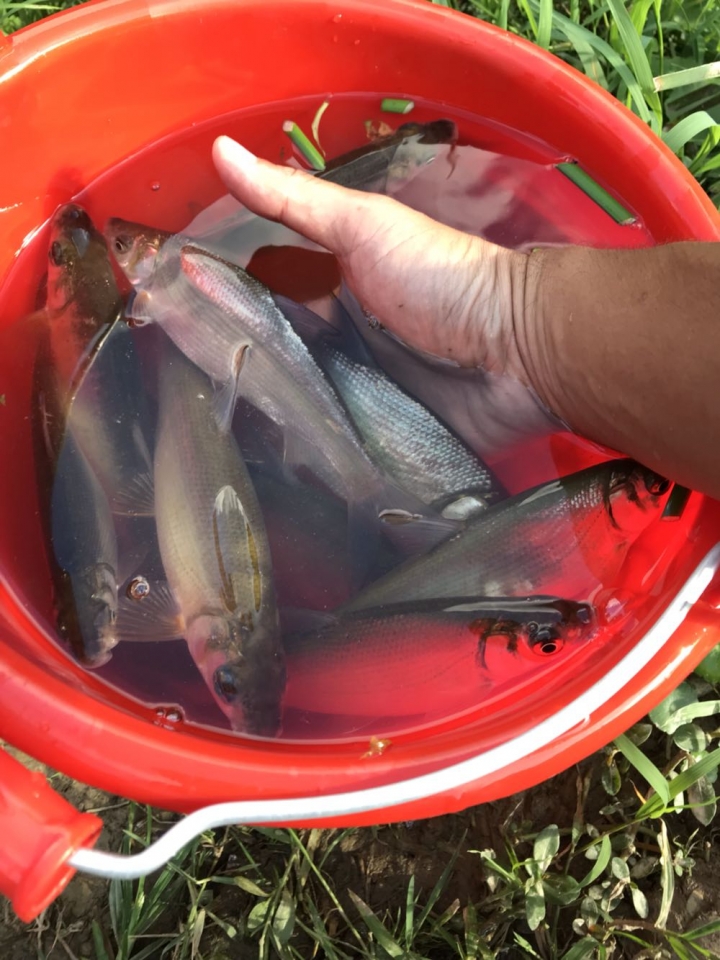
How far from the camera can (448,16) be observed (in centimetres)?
183

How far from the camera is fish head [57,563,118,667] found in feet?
5.36

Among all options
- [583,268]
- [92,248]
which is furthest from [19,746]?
[583,268]

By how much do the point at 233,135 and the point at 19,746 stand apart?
5.82ft

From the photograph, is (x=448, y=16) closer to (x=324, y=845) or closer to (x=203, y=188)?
(x=203, y=188)

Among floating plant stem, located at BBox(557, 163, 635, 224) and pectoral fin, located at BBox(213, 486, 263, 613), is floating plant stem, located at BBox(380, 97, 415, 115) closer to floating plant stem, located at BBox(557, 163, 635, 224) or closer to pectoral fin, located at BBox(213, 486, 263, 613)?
floating plant stem, located at BBox(557, 163, 635, 224)

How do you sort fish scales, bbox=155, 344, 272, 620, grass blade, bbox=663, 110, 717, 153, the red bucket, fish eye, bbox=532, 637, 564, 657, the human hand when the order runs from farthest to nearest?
grass blade, bbox=663, 110, 717, 153 < the human hand < fish scales, bbox=155, 344, 272, 620 < fish eye, bbox=532, 637, 564, 657 < the red bucket

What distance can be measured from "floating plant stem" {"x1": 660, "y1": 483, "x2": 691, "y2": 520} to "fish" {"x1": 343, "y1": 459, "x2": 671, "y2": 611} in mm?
22

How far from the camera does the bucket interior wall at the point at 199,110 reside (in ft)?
5.50

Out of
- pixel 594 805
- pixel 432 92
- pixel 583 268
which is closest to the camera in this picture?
pixel 583 268

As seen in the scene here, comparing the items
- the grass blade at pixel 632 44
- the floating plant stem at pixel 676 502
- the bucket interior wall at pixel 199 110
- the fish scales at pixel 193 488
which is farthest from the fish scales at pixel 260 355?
the grass blade at pixel 632 44

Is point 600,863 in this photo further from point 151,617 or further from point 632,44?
point 632,44

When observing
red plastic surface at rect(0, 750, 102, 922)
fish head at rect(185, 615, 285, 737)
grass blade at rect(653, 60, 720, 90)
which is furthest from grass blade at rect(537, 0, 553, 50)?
red plastic surface at rect(0, 750, 102, 922)

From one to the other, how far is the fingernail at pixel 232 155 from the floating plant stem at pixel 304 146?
1.15 feet

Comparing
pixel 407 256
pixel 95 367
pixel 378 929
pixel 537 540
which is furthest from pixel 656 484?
pixel 95 367
